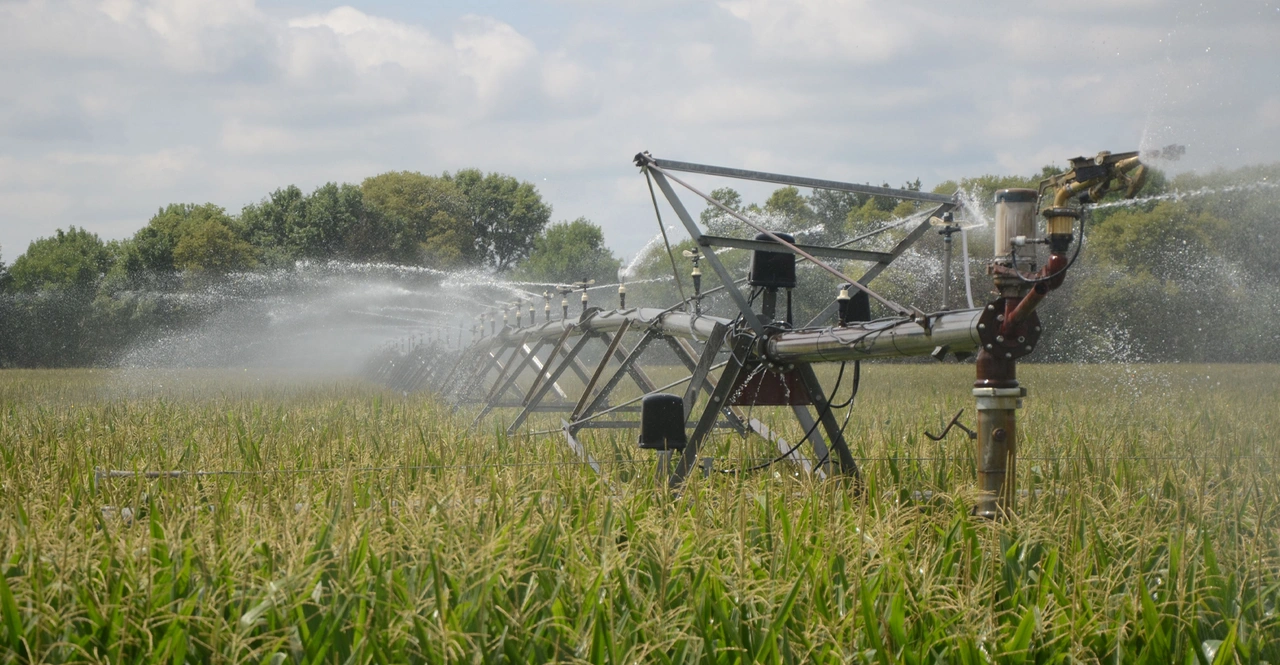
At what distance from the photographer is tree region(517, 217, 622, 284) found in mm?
61625

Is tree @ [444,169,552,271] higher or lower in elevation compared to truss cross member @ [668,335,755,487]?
higher

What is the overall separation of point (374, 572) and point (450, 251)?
209ft

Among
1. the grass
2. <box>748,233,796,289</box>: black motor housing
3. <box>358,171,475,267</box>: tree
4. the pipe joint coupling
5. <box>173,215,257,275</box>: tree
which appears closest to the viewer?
the grass

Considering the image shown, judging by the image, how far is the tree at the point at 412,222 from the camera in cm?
6372

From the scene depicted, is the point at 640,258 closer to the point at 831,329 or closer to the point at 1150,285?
the point at 1150,285

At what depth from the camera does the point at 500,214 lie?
73812 mm

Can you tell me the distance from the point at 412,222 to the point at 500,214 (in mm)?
6357

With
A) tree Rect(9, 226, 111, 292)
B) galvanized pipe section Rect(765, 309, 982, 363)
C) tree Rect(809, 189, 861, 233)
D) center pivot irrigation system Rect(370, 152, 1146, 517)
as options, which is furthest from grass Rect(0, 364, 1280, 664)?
tree Rect(9, 226, 111, 292)

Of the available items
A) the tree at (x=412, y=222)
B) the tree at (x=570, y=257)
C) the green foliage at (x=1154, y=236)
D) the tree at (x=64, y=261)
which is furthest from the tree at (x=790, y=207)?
the tree at (x=64, y=261)

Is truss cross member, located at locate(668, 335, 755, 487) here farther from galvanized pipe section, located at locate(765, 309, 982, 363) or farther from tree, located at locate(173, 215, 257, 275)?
tree, located at locate(173, 215, 257, 275)

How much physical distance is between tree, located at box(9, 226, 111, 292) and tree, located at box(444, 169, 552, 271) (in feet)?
68.6

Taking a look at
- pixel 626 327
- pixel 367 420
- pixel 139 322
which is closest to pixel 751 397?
pixel 626 327

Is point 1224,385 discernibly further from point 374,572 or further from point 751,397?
point 374,572

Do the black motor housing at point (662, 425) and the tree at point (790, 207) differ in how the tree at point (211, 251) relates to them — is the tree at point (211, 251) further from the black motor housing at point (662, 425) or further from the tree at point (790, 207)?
the black motor housing at point (662, 425)
